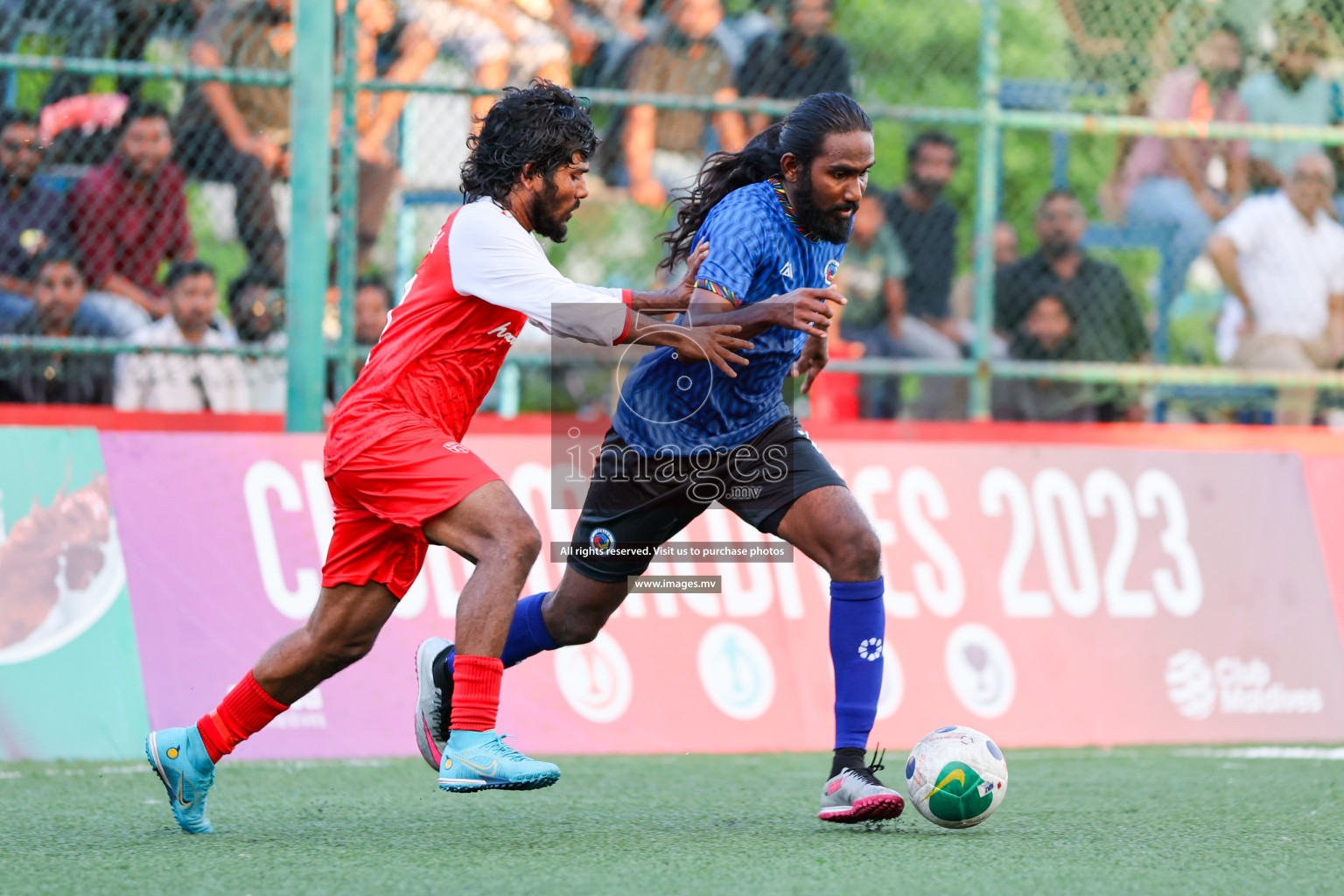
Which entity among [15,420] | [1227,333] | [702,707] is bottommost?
[702,707]

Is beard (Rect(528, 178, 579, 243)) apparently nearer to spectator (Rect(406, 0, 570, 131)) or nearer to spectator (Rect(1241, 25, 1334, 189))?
spectator (Rect(406, 0, 570, 131))

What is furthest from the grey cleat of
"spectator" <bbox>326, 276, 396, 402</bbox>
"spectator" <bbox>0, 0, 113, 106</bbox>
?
"spectator" <bbox>0, 0, 113, 106</bbox>

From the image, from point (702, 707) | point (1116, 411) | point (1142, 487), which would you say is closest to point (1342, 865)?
point (702, 707)

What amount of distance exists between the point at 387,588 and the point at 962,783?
1732 millimetres

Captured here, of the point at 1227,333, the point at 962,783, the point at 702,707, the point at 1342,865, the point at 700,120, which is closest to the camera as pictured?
the point at 1342,865

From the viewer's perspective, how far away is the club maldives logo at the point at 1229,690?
7.21 meters

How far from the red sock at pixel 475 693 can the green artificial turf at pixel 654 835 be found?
1.09 feet

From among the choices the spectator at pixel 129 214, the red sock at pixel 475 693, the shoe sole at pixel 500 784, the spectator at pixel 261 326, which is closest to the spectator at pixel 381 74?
the spectator at pixel 261 326

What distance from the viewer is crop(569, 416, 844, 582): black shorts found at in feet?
15.9

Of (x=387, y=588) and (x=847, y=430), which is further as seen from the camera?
(x=847, y=430)

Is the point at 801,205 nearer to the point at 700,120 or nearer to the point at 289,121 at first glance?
the point at 289,121

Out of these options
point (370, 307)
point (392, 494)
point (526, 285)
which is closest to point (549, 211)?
point (526, 285)

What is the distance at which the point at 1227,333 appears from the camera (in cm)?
977

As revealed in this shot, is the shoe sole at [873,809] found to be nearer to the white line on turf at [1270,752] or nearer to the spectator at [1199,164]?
the white line on turf at [1270,752]
